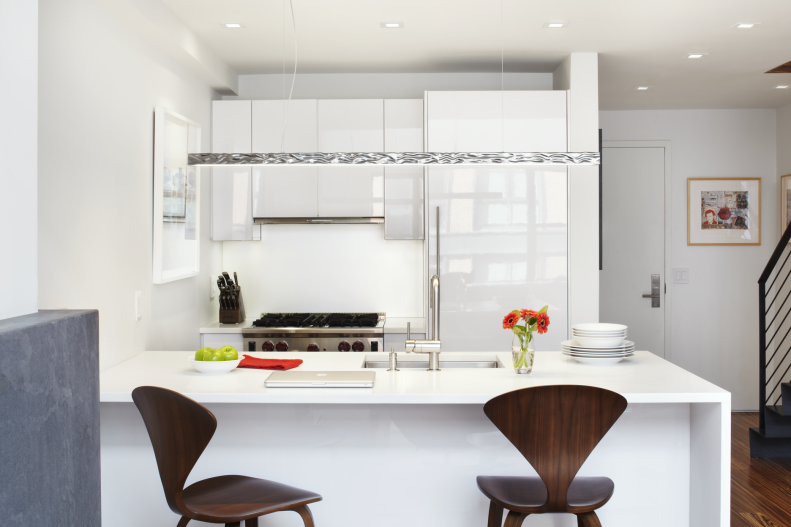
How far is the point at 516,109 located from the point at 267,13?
1.62 metres

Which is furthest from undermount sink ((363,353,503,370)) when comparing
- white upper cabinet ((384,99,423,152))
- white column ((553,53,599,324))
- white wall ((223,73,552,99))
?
white wall ((223,73,552,99))

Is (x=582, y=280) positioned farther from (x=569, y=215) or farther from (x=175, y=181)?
(x=175, y=181)

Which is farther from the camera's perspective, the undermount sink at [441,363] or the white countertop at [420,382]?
the undermount sink at [441,363]

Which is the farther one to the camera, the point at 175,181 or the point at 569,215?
the point at 569,215

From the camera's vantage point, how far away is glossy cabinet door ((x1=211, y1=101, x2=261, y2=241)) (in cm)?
413

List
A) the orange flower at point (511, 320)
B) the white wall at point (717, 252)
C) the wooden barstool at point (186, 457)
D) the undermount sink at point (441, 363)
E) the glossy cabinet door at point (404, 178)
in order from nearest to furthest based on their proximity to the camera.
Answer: the wooden barstool at point (186, 457), the orange flower at point (511, 320), the undermount sink at point (441, 363), the glossy cabinet door at point (404, 178), the white wall at point (717, 252)

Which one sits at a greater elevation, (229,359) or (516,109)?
(516,109)

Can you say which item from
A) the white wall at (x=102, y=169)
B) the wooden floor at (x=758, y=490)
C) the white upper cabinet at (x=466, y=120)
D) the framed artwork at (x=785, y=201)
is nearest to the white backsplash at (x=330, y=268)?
the white upper cabinet at (x=466, y=120)

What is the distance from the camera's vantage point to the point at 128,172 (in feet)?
9.52

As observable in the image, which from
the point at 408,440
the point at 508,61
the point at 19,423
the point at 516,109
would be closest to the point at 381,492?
the point at 408,440

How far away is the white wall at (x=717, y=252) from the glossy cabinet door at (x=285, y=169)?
273 centimetres

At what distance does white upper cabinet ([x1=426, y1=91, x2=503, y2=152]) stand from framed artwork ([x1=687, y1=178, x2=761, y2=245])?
2451 millimetres

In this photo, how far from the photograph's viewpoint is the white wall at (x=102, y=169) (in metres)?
2.32

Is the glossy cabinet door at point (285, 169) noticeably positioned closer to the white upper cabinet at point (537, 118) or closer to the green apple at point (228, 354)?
the white upper cabinet at point (537, 118)
